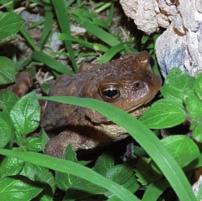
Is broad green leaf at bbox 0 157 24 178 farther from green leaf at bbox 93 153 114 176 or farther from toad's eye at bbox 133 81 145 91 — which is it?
toad's eye at bbox 133 81 145 91

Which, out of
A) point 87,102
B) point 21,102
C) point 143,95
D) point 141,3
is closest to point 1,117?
point 21,102

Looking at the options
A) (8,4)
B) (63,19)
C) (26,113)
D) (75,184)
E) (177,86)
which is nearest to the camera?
(177,86)

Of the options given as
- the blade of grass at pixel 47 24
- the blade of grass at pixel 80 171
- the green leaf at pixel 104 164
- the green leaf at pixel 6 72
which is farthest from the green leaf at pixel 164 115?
the blade of grass at pixel 47 24

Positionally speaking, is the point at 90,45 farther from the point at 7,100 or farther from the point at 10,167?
the point at 10,167

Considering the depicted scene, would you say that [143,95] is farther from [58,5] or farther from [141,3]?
[58,5]

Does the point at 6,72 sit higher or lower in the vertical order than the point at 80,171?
lower

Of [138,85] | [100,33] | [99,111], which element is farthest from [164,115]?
[100,33]
